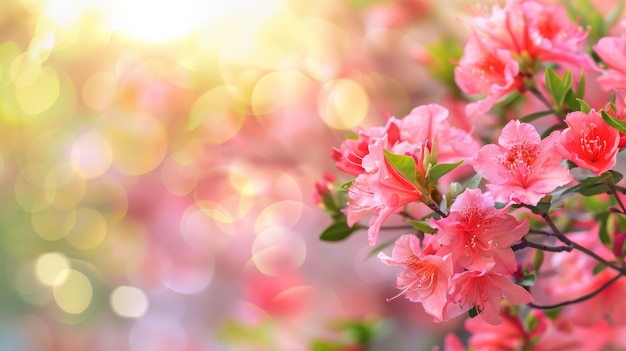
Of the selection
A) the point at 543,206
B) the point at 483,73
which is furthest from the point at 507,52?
the point at 543,206

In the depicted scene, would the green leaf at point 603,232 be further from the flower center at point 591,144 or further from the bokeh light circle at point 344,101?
the bokeh light circle at point 344,101

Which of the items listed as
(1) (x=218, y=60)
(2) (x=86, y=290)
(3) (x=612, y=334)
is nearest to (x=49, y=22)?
(1) (x=218, y=60)

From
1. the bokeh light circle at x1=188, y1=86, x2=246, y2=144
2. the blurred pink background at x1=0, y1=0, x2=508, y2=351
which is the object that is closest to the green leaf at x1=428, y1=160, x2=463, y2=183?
the blurred pink background at x1=0, y1=0, x2=508, y2=351

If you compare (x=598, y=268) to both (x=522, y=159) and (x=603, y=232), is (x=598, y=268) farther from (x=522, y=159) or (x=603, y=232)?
(x=522, y=159)

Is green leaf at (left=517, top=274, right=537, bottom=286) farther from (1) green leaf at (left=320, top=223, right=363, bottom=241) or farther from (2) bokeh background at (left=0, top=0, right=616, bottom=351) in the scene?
(2) bokeh background at (left=0, top=0, right=616, bottom=351)

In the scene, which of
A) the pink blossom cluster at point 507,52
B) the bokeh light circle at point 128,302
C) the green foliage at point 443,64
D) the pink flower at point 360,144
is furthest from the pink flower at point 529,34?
the bokeh light circle at point 128,302

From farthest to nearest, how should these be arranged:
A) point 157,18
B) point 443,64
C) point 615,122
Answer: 1. point 157,18
2. point 443,64
3. point 615,122
